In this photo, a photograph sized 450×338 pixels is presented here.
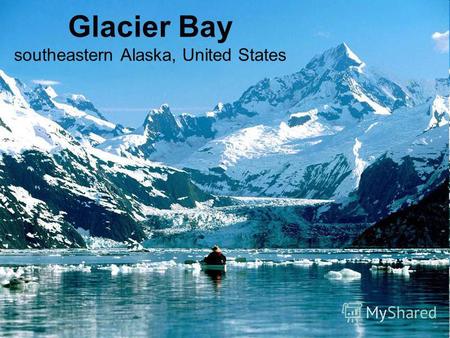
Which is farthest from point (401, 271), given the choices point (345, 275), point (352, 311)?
point (352, 311)

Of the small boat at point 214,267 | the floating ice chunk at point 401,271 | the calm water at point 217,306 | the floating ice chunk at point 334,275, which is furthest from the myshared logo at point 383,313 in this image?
the small boat at point 214,267

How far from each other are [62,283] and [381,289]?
38.9m

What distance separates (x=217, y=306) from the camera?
236 feet

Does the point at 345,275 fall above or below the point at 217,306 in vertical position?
above

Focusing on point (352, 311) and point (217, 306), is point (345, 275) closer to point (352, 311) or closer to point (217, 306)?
point (217, 306)

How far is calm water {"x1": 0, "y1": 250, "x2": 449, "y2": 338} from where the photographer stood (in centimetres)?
5656

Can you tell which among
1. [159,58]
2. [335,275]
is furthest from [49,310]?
[335,275]

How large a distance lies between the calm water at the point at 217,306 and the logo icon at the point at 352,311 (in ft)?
1.54

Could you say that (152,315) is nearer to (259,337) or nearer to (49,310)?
(49,310)

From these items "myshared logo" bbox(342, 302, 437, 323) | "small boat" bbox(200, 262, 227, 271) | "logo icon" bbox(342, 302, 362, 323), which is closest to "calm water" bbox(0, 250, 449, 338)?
"logo icon" bbox(342, 302, 362, 323)

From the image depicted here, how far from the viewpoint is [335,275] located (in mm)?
108938

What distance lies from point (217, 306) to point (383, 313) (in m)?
14.0

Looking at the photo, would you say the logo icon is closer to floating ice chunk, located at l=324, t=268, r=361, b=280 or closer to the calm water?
the calm water

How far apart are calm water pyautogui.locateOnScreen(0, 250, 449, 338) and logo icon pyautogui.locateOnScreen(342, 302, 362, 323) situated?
0.47 metres
